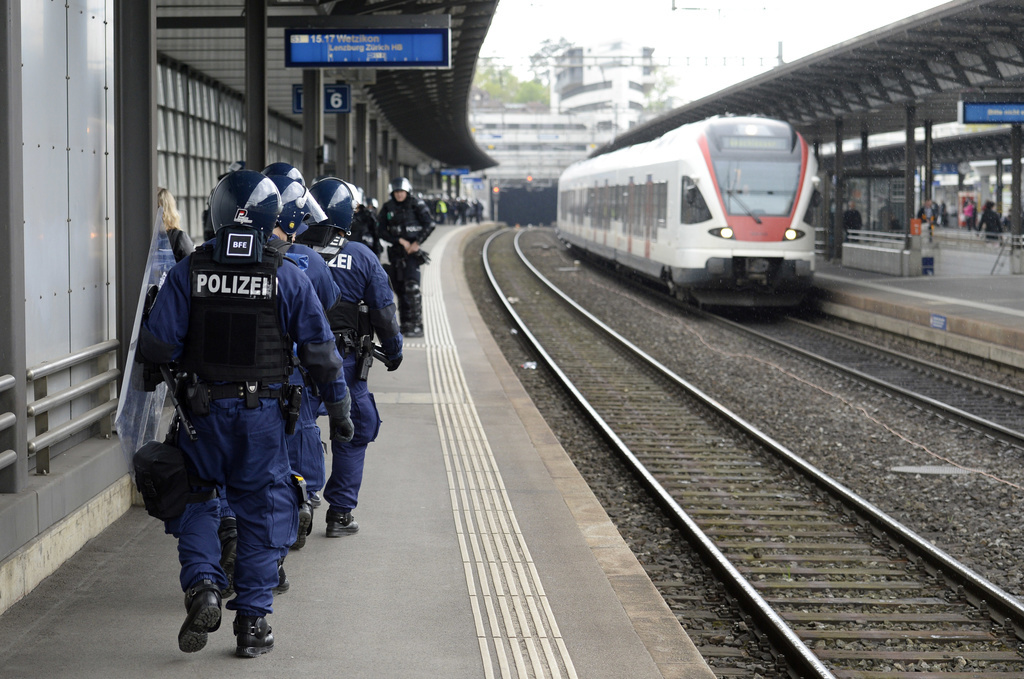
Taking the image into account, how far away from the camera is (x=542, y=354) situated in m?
15.8

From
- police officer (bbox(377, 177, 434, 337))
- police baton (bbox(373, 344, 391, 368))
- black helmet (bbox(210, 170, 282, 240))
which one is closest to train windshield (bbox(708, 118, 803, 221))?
police officer (bbox(377, 177, 434, 337))

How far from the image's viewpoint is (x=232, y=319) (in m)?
4.48

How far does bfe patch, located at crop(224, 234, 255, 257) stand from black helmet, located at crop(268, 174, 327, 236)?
0.93 meters

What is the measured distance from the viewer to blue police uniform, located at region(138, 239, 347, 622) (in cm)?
448

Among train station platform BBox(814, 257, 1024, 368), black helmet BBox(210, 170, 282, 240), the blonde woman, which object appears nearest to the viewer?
black helmet BBox(210, 170, 282, 240)

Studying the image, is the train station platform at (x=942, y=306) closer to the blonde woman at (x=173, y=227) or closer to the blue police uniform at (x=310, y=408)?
→ the blonde woman at (x=173, y=227)

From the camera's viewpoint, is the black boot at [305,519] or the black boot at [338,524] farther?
the black boot at [338,524]

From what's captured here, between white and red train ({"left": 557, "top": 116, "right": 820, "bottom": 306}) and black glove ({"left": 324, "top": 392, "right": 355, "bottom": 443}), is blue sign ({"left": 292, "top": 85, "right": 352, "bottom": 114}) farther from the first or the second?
black glove ({"left": 324, "top": 392, "right": 355, "bottom": 443})

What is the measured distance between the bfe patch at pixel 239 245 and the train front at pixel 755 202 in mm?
15777

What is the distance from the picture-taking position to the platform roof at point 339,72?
15.7 metres

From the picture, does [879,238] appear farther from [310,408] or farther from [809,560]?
[310,408]

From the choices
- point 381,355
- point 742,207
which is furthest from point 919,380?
point 381,355

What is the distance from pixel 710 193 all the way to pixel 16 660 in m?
16.4

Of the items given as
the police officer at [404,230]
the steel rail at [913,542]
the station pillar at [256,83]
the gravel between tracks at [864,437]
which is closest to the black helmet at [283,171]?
the gravel between tracks at [864,437]
